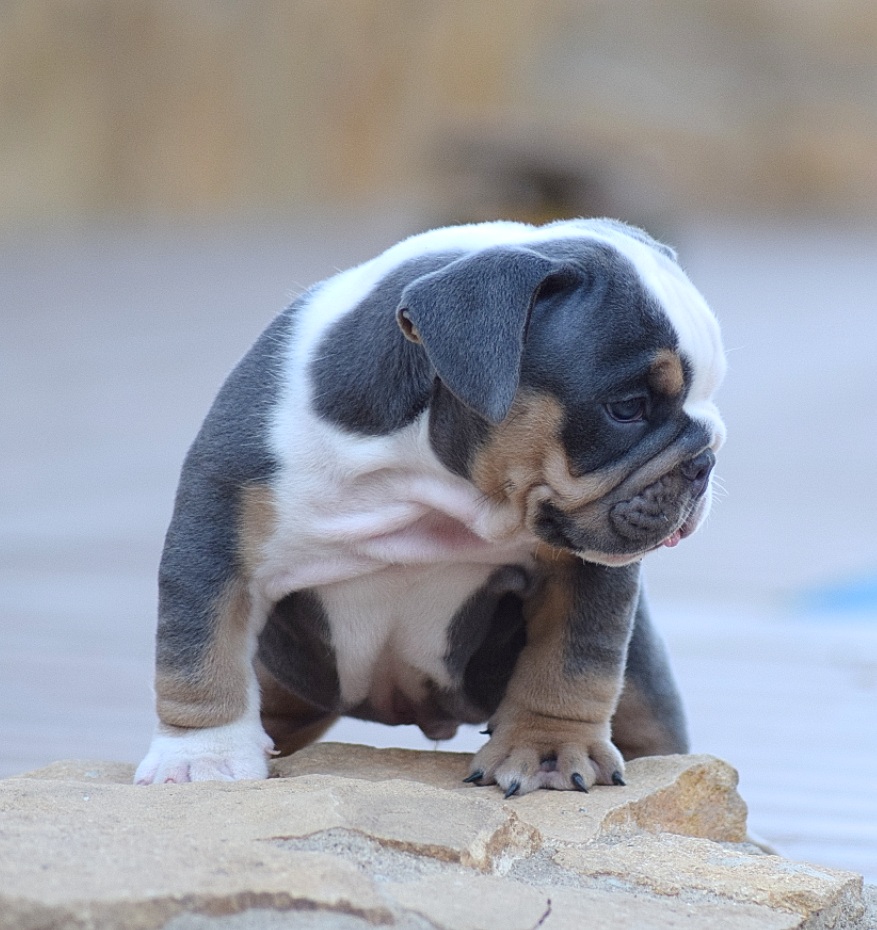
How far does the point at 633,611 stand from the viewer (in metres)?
3.80

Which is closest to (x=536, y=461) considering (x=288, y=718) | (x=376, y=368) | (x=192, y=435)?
(x=376, y=368)

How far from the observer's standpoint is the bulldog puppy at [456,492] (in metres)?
3.31

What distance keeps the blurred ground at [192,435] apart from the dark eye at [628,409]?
4.02 ft

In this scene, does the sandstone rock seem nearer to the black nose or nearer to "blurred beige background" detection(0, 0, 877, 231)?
the black nose

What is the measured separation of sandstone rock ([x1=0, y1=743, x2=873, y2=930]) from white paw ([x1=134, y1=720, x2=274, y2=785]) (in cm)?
30

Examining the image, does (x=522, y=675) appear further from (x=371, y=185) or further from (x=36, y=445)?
(x=371, y=185)

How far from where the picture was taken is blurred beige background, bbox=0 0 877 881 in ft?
18.1

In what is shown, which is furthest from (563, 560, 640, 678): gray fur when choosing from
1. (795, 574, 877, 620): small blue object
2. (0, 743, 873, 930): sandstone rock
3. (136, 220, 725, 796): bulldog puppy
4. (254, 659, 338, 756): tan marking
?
(795, 574, 877, 620): small blue object

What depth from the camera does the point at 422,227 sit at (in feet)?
60.0

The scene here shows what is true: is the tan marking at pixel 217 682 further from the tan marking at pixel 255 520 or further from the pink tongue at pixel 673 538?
the pink tongue at pixel 673 538

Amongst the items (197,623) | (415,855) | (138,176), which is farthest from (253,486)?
(138,176)

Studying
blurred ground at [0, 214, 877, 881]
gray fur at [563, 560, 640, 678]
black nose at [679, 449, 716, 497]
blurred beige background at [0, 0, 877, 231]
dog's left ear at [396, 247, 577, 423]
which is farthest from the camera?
blurred beige background at [0, 0, 877, 231]

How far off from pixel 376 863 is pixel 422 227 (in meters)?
15.9

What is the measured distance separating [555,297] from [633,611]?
2.73 feet
